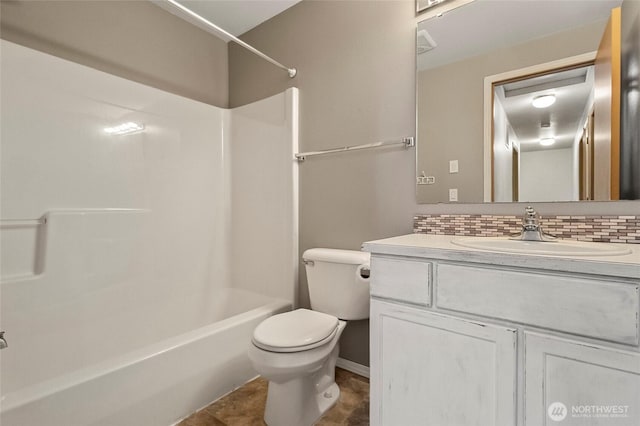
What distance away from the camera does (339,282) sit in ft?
5.31

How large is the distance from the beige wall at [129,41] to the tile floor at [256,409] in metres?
1.97

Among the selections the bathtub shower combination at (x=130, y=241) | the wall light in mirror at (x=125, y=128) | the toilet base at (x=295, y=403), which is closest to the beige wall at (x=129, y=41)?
the bathtub shower combination at (x=130, y=241)

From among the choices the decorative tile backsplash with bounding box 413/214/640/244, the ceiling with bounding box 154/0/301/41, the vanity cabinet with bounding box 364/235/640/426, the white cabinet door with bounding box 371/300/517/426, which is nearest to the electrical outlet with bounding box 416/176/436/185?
the decorative tile backsplash with bounding box 413/214/640/244

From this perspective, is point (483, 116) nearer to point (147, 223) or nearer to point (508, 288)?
point (508, 288)

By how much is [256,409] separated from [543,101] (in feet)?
6.11

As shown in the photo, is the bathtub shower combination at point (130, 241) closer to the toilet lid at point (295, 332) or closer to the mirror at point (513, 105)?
the toilet lid at point (295, 332)

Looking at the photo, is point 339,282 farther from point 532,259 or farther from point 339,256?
point 532,259

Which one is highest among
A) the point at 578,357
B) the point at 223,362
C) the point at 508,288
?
the point at 508,288

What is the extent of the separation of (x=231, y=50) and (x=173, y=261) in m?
1.71

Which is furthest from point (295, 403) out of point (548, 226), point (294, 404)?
point (548, 226)

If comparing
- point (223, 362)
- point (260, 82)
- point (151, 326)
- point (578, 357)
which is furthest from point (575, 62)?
point (151, 326)

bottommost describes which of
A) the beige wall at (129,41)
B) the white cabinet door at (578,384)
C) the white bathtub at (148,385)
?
the white bathtub at (148,385)

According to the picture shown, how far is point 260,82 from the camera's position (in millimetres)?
2266

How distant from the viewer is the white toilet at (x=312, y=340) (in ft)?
4.06
